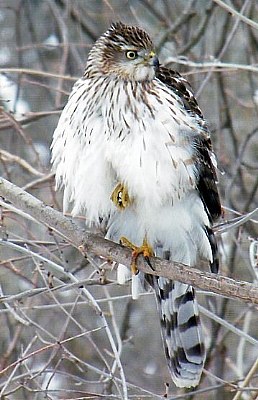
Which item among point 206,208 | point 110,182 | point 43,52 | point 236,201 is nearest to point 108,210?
point 110,182

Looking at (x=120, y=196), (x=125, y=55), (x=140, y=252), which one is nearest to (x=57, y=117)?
(x=125, y=55)

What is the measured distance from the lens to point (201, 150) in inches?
139

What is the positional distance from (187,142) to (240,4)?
1.85 meters

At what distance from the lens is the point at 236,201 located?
4.90m

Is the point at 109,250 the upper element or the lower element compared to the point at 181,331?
upper

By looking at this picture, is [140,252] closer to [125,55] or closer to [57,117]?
[125,55]

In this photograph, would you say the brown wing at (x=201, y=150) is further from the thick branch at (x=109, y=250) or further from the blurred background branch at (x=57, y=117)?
the blurred background branch at (x=57, y=117)

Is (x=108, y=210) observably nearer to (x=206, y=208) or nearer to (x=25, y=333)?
(x=206, y=208)

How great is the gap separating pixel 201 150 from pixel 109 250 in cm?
51

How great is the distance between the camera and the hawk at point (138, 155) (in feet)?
11.0

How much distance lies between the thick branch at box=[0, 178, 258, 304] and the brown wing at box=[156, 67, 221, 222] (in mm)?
368

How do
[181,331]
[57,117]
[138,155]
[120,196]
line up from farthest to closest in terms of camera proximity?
1. [57,117]
2. [181,331]
3. [120,196]
4. [138,155]

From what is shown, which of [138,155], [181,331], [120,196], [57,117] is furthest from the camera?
[57,117]

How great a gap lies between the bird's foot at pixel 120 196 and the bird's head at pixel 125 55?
390 millimetres
